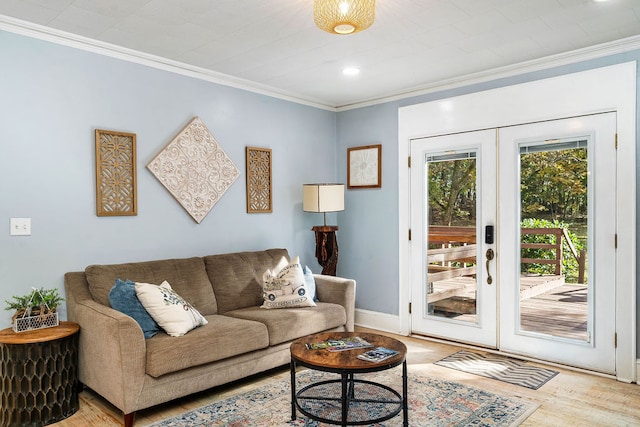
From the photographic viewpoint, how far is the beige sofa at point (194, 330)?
8.85 ft

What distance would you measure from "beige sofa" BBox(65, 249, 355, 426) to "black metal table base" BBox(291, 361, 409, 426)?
500 mm

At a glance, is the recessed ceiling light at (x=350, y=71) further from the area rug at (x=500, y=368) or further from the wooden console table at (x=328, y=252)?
the area rug at (x=500, y=368)

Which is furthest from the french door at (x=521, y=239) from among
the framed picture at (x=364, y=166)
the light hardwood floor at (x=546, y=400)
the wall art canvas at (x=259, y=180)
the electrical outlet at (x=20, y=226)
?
the electrical outlet at (x=20, y=226)

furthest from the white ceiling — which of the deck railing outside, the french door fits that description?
the deck railing outside

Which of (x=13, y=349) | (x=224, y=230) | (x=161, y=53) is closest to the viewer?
(x=13, y=349)

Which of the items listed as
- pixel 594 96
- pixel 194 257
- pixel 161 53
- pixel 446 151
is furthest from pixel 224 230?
pixel 594 96

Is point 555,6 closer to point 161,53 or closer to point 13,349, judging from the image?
point 161,53

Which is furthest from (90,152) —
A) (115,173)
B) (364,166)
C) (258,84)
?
(364,166)

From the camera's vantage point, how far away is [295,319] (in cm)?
359

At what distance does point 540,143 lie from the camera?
3.84m

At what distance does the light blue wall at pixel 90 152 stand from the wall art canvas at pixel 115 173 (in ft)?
0.18

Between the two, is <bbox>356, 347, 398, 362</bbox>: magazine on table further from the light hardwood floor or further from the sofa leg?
the sofa leg

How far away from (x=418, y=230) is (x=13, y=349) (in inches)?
135

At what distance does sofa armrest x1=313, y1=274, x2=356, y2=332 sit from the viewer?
4.12 metres
